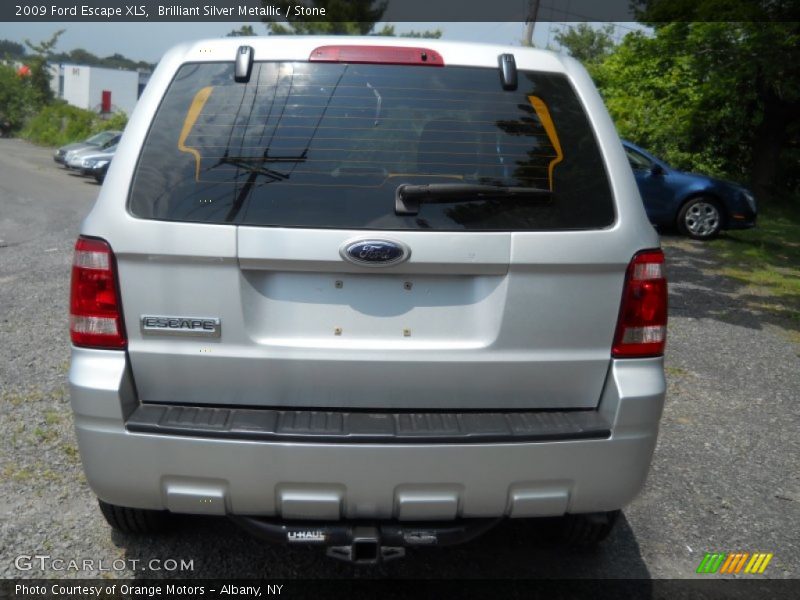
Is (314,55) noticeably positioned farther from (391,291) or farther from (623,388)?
(623,388)

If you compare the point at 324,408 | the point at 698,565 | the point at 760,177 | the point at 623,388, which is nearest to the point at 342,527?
the point at 324,408

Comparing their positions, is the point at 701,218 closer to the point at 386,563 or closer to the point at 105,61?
the point at 386,563

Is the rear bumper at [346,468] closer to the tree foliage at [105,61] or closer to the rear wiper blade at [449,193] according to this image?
the rear wiper blade at [449,193]

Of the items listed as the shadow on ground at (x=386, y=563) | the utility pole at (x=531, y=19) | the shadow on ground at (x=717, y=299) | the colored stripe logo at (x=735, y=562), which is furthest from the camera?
the utility pole at (x=531, y=19)

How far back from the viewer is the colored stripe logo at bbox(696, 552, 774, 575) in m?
3.77

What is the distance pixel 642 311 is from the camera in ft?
9.57

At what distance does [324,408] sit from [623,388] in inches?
39.0

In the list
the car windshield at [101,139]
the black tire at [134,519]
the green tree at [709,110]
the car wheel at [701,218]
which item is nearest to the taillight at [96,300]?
the black tire at [134,519]

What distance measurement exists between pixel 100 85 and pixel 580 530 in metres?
81.6

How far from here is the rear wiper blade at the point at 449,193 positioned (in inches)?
110

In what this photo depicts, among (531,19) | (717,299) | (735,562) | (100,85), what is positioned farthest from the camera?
(100,85)

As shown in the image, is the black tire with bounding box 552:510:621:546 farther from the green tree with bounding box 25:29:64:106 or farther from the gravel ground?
the green tree with bounding box 25:29:64:106

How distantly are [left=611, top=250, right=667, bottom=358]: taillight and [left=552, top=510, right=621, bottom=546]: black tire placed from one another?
0.88 m

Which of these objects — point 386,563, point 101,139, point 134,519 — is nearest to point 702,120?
point 101,139
